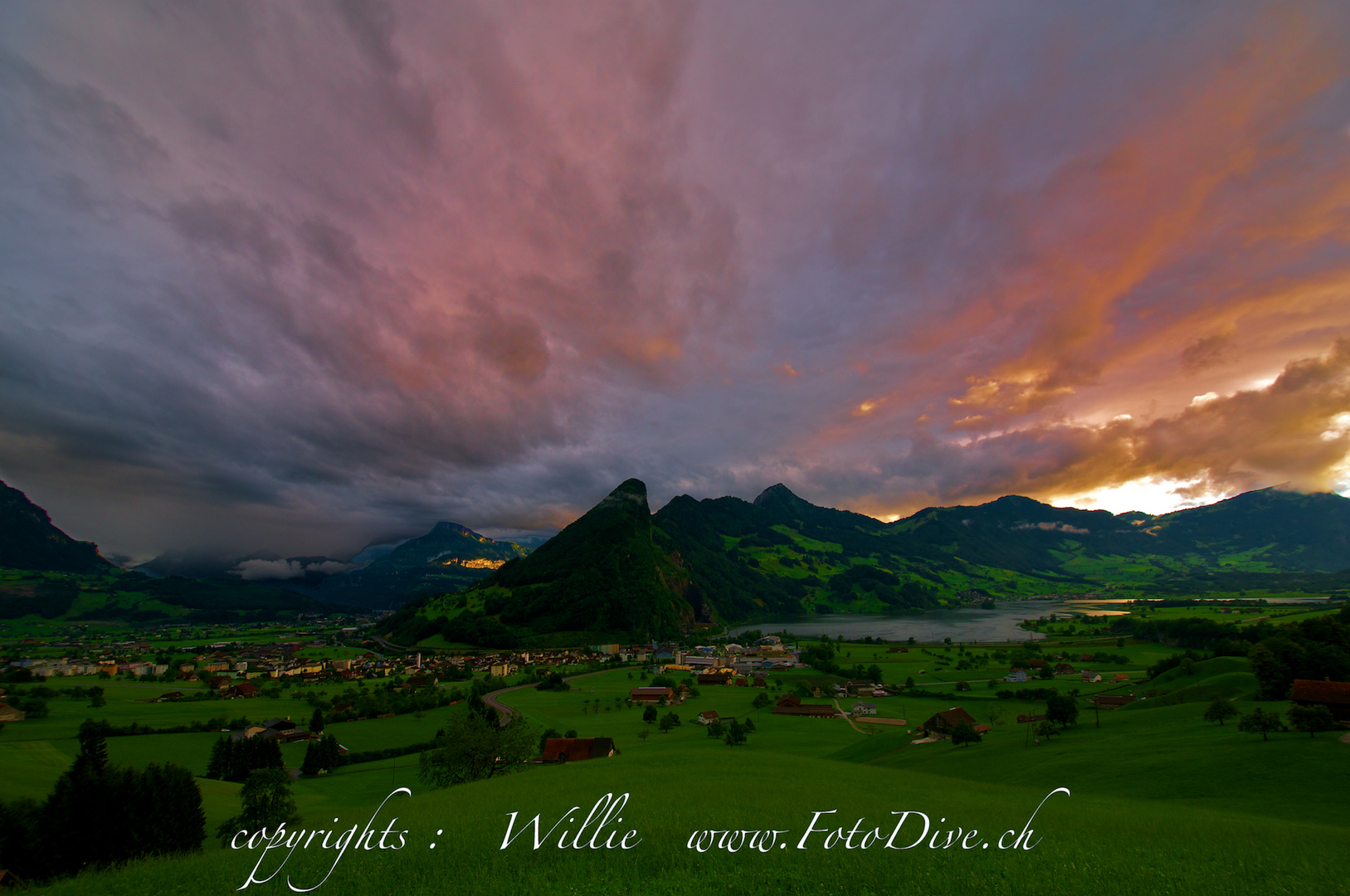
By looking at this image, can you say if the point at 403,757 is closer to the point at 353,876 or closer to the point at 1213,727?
the point at 353,876

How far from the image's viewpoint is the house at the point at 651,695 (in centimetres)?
8381

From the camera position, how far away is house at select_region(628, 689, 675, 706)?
275 ft

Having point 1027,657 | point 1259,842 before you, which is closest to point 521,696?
point 1259,842

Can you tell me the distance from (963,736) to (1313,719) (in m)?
22.4

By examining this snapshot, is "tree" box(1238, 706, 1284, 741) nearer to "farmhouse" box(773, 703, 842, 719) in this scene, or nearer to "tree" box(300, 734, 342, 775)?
"farmhouse" box(773, 703, 842, 719)

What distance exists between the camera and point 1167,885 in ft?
31.4

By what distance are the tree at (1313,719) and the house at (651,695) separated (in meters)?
71.1

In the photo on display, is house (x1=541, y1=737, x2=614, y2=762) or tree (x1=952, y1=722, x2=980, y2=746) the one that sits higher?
tree (x1=952, y1=722, x2=980, y2=746)

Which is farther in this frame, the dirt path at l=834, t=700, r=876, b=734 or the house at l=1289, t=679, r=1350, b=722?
the dirt path at l=834, t=700, r=876, b=734

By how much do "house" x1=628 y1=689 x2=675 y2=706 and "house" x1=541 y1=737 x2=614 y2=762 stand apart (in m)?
34.7

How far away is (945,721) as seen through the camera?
50.5 m

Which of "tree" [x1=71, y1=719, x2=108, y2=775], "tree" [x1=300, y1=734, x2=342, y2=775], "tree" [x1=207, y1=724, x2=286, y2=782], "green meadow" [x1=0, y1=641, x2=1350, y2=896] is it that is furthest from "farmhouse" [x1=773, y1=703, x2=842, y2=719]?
A: "tree" [x1=71, y1=719, x2=108, y2=775]

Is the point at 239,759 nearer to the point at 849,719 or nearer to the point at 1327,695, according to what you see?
the point at 849,719

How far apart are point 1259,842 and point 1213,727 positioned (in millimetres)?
29635
